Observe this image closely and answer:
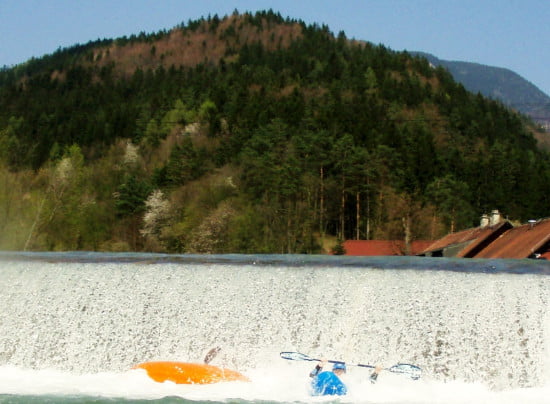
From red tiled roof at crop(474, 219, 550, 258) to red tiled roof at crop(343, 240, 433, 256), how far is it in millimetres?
22931

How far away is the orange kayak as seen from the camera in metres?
16.1

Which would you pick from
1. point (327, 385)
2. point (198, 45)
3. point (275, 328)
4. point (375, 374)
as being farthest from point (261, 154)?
point (198, 45)

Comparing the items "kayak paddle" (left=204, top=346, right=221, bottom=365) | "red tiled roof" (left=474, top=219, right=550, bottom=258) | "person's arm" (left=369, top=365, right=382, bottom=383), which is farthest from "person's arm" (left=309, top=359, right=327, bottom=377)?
"red tiled roof" (left=474, top=219, right=550, bottom=258)

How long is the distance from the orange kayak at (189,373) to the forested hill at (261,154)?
3179 centimetres

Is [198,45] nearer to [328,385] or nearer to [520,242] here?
[520,242]

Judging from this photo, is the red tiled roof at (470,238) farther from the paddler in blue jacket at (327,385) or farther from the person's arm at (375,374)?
the paddler in blue jacket at (327,385)

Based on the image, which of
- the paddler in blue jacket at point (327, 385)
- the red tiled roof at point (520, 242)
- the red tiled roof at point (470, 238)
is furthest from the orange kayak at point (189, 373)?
the red tiled roof at point (470, 238)

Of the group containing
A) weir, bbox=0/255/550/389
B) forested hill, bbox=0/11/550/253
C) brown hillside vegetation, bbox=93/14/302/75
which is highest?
brown hillside vegetation, bbox=93/14/302/75

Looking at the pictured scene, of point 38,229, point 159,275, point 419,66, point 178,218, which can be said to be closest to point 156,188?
point 178,218

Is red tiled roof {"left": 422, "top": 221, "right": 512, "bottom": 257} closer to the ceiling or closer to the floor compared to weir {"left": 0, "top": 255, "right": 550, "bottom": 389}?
closer to the ceiling

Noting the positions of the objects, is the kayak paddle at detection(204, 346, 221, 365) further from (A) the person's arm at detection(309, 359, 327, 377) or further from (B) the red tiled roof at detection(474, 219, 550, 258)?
(B) the red tiled roof at detection(474, 219, 550, 258)

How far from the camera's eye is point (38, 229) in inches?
1909

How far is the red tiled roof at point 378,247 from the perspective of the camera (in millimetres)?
60978

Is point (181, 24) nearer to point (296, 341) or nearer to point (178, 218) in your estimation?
point (178, 218)
